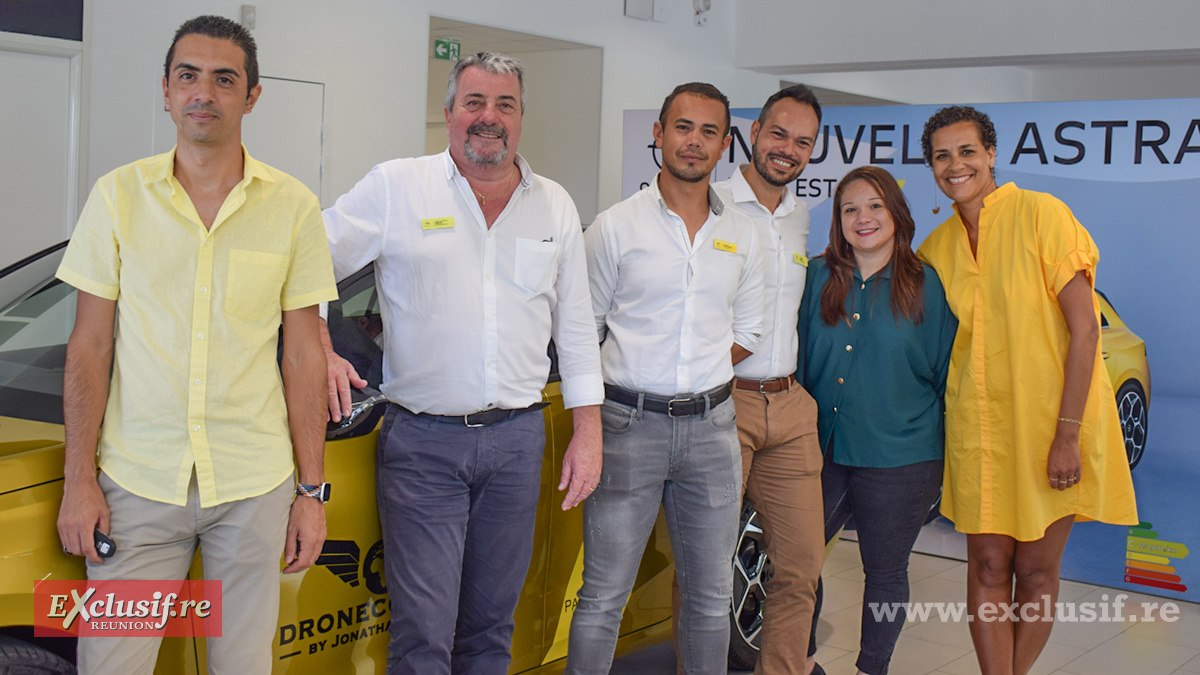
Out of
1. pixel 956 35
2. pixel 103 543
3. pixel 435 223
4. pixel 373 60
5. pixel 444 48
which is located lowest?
pixel 103 543

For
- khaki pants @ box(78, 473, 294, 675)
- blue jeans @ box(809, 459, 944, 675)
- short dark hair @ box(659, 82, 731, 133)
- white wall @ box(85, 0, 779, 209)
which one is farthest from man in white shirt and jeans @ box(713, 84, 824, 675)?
white wall @ box(85, 0, 779, 209)

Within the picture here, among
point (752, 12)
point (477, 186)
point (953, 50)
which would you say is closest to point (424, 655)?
point (477, 186)

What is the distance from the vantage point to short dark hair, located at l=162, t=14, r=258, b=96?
1.80 m

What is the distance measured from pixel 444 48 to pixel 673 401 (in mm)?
6047

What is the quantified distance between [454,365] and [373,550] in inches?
16.7

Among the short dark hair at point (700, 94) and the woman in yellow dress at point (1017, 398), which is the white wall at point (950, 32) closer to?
the woman in yellow dress at point (1017, 398)

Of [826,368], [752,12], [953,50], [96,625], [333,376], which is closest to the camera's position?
[96,625]

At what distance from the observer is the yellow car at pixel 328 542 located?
172 centimetres

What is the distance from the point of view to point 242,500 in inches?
70.4

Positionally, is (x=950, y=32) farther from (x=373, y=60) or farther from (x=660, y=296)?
(x=660, y=296)

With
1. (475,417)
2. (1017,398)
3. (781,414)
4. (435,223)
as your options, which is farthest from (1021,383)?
(435,223)

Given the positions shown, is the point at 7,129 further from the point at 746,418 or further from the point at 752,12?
the point at 752,12

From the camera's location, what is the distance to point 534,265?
232 cm

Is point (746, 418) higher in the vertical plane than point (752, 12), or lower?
Result: lower
